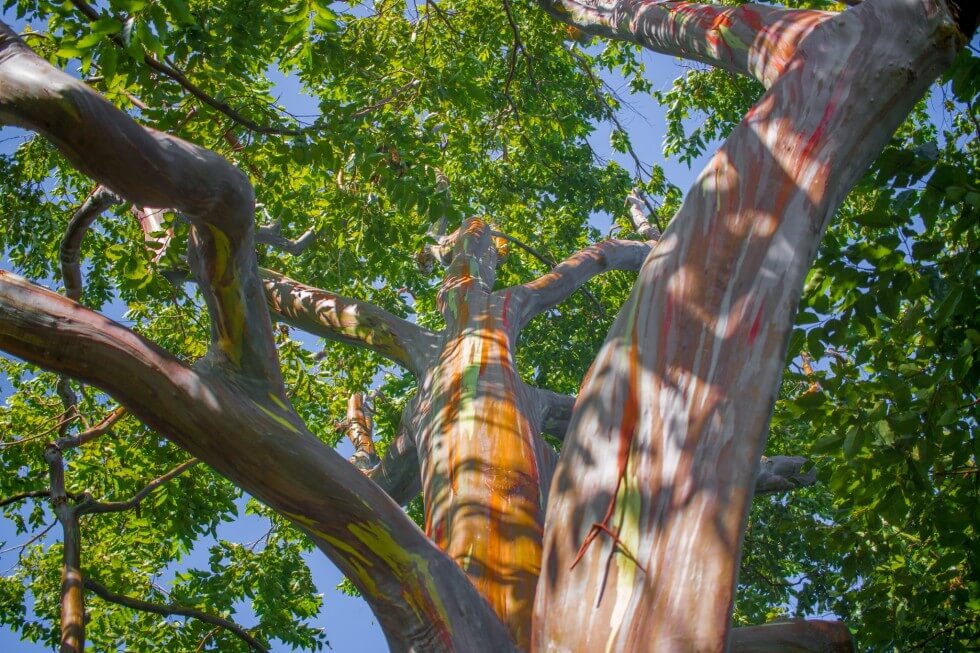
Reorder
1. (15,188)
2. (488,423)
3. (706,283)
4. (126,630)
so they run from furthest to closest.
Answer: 1. (126,630)
2. (15,188)
3. (488,423)
4. (706,283)

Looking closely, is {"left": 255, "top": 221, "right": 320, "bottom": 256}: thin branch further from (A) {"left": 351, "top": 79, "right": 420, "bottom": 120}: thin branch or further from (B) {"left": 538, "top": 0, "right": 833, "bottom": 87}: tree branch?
(B) {"left": 538, "top": 0, "right": 833, "bottom": 87}: tree branch

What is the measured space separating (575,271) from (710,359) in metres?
4.37

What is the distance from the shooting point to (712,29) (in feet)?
11.6

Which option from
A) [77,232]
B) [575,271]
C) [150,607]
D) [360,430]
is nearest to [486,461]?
[77,232]

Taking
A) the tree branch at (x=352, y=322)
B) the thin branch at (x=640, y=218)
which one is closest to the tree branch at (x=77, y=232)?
the tree branch at (x=352, y=322)

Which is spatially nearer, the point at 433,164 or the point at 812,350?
the point at 812,350

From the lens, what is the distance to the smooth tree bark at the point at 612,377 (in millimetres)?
1870

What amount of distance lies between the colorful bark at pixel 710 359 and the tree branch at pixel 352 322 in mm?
2779

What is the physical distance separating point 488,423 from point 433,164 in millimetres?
2162

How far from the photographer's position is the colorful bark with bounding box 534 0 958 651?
1.82 metres

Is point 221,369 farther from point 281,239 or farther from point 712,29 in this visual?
point 281,239

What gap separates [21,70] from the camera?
1.95m

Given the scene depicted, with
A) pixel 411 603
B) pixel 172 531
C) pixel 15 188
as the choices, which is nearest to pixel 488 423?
pixel 411 603

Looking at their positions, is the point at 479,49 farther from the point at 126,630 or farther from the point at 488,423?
the point at 126,630
